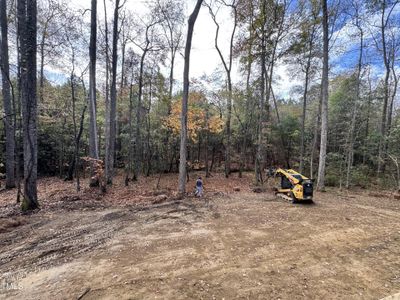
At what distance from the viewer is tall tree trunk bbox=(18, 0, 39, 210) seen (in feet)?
21.2

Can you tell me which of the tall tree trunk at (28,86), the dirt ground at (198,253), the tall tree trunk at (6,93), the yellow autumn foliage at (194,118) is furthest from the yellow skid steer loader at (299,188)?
the tall tree trunk at (6,93)

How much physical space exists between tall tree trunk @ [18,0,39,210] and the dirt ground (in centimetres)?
106

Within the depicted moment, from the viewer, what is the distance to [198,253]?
4.11 meters

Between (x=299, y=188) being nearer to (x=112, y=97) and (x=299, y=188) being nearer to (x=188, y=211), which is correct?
(x=188, y=211)

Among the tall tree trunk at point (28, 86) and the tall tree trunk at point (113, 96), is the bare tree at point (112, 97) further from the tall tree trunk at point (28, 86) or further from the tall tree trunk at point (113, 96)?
the tall tree trunk at point (28, 86)

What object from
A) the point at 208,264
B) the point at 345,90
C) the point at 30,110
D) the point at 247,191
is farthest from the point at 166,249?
the point at 345,90

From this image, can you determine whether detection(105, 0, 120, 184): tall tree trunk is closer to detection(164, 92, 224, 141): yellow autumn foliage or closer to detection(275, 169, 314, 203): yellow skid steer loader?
detection(164, 92, 224, 141): yellow autumn foliage

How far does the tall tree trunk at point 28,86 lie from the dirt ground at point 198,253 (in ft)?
3.47

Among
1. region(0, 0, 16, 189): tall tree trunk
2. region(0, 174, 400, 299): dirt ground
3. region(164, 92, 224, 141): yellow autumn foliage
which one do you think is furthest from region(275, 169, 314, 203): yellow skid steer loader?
region(0, 0, 16, 189): tall tree trunk

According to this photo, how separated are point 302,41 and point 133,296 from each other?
50.9 feet

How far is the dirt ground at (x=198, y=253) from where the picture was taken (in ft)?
10.1

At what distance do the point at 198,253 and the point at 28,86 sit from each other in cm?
717

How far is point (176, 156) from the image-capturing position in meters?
17.7

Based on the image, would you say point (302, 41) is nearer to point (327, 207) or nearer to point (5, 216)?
point (327, 207)
